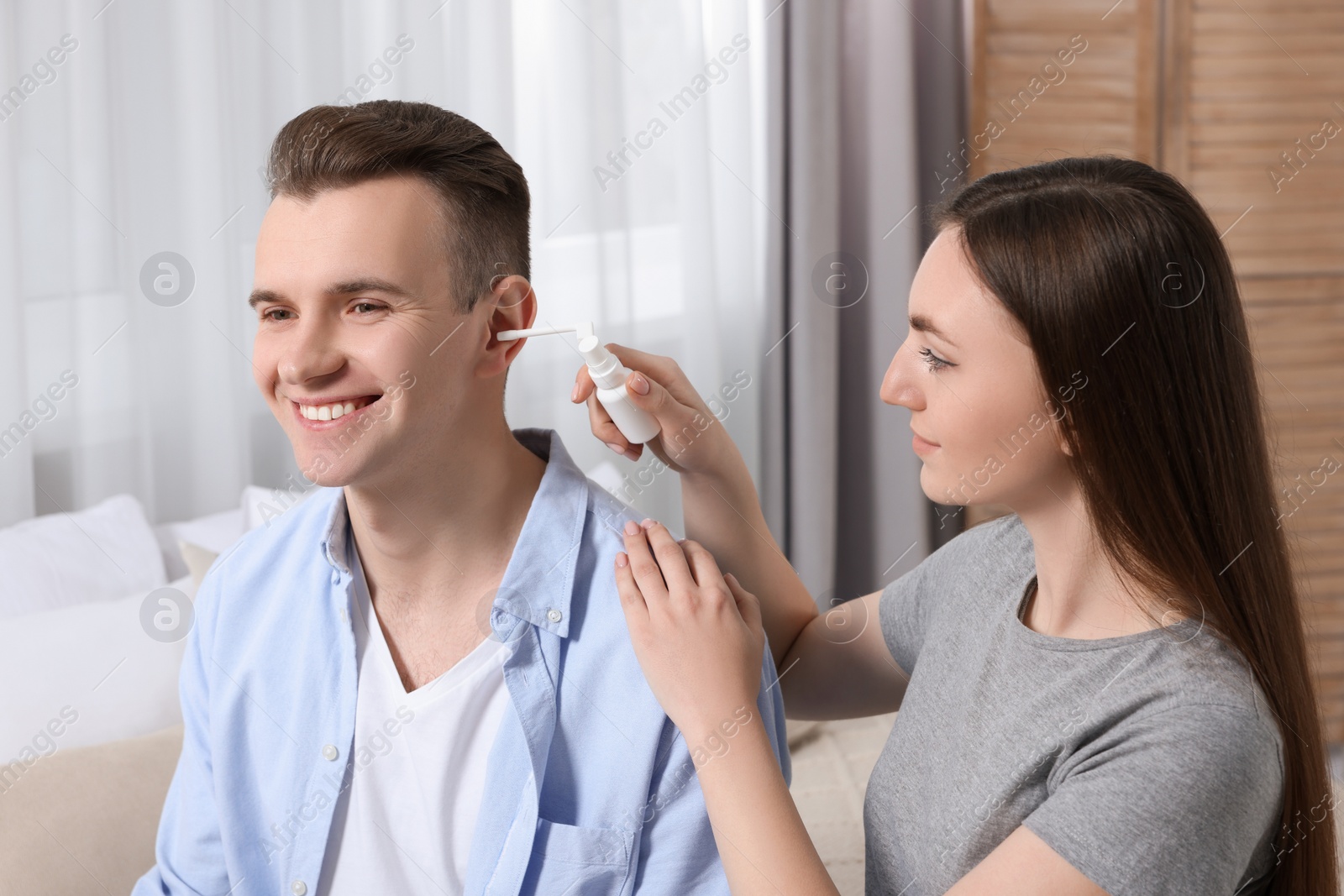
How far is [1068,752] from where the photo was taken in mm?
935

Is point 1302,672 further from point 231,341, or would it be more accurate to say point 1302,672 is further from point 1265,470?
point 231,341

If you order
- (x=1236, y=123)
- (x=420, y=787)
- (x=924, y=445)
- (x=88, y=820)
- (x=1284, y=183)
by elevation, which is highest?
(x=1236, y=123)

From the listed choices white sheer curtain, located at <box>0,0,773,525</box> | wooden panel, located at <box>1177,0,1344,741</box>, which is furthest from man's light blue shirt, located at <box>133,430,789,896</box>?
wooden panel, located at <box>1177,0,1344,741</box>

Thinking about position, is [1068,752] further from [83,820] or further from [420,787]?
[83,820]

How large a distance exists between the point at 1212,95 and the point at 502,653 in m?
2.49

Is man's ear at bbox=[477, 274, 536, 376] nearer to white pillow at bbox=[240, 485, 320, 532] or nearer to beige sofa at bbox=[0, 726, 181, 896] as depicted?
beige sofa at bbox=[0, 726, 181, 896]

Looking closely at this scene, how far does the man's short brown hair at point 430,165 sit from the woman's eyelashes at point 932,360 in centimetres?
48

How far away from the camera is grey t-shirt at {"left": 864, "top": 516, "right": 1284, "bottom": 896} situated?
841 mm

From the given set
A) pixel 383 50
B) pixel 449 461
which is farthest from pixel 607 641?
pixel 383 50

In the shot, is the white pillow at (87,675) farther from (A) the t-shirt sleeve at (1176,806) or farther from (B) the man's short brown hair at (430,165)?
(A) the t-shirt sleeve at (1176,806)

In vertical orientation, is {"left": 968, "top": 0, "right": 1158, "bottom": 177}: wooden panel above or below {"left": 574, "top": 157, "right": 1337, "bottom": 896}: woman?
above

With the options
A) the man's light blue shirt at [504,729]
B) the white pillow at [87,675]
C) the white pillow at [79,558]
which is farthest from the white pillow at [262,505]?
the man's light blue shirt at [504,729]

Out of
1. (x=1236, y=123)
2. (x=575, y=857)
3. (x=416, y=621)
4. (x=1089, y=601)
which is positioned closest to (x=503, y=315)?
(x=416, y=621)

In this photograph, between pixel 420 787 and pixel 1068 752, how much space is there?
639mm
